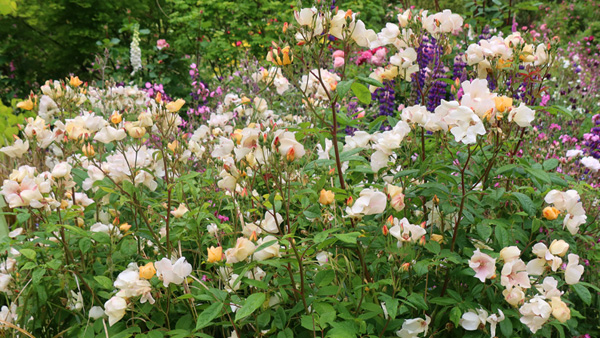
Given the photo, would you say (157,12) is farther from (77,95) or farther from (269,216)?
(269,216)

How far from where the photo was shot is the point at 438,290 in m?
1.52

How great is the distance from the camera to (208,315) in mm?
A: 1221

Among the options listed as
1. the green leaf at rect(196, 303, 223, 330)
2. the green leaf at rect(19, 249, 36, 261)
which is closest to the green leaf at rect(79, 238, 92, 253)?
the green leaf at rect(19, 249, 36, 261)

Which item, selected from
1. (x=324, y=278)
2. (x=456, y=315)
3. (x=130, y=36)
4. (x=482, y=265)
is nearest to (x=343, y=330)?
(x=324, y=278)

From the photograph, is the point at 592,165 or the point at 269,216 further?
the point at 592,165

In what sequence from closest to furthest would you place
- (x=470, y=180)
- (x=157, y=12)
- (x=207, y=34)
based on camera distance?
Answer: (x=470, y=180) < (x=207, y=34) < (x=157, y=12)

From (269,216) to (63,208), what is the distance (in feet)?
2.75

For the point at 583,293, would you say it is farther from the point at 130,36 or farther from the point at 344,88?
the point at 130,36

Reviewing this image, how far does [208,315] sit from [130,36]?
6.33m

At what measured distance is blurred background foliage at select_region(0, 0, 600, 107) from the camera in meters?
6.14

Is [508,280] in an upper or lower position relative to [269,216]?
lower

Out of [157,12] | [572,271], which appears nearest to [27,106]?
[572,271]

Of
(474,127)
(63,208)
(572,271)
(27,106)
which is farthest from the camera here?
(27,106)

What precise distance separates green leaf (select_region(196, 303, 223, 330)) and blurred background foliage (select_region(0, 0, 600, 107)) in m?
4.74
